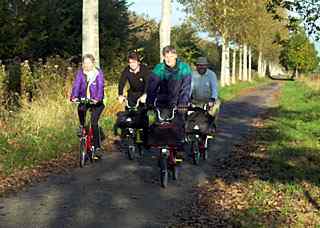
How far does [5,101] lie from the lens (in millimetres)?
15289

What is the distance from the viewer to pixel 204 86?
1178 centimetres

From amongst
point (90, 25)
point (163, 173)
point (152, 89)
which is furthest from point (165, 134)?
point (90, 25)

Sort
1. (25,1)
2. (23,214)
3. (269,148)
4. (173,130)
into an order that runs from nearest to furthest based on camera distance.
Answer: (23,214), (173,130), (269,148), (25,1)

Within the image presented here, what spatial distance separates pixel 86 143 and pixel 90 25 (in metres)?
6.31

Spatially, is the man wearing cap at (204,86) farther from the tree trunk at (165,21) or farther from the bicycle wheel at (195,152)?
the tree trunk at (165,21)

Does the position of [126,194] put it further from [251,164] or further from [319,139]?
[319,139]

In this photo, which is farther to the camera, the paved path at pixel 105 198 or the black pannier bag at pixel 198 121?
the black pannier bag at pixel 198 121

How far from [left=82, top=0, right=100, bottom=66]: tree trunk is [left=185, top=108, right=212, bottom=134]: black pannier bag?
244 inches

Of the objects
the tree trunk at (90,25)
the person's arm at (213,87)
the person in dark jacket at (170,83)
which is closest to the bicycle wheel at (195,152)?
the person's arm at (213,87)

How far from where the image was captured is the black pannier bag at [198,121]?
11.1 m

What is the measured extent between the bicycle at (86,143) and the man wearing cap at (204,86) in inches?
90.9

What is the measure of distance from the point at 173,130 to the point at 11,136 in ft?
14.3

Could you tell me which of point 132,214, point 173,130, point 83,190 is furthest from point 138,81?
point 132,214

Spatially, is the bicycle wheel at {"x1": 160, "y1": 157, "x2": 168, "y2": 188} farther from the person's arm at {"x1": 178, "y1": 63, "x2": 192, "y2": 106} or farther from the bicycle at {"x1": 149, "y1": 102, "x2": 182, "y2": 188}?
the person's arm at {"x1": 178, "y1": 63, "x2": 192, "y2": 106}
